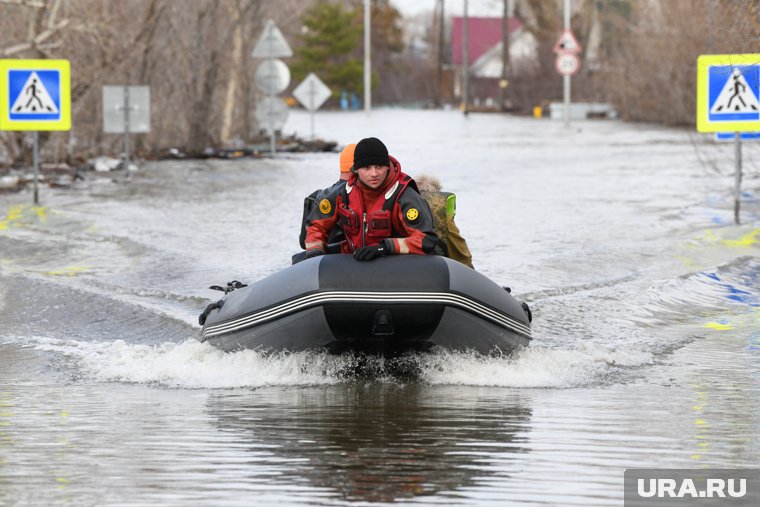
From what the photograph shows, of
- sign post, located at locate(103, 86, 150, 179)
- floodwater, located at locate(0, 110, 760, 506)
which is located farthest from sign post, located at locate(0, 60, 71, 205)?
sign post, located at locate(103, 86, 150, 179)

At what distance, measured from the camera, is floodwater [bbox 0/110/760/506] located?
648 cm

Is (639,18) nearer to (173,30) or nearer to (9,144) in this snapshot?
(173,30)

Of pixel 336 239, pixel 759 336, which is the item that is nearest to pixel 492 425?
pixel 336 239

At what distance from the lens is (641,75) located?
5550cm

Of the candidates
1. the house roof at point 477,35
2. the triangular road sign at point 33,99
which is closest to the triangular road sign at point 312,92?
the triangular road sign at point 33,99

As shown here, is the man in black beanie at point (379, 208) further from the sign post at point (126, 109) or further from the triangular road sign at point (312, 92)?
the triangular road sign at point (312, 92)

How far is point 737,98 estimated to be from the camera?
57.2ft

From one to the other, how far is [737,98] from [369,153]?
9035mm

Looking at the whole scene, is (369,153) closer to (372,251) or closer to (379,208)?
(379,208)

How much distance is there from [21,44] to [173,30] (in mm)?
7444

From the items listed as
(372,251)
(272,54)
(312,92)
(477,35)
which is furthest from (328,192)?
(477,35)

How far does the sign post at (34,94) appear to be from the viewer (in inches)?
808

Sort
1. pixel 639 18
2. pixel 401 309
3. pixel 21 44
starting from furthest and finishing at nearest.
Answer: pixel 639 18, pixel 21 44, pixel 401 309

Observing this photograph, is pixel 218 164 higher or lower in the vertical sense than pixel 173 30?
lower
